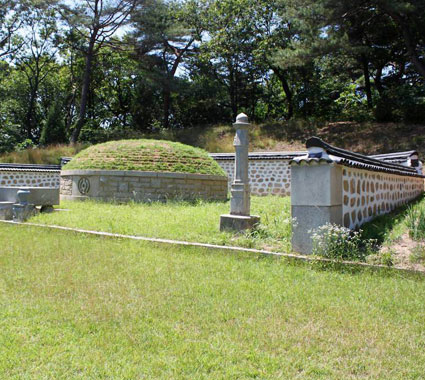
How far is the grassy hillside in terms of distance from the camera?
1981 cm

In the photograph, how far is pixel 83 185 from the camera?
12375 millimetres

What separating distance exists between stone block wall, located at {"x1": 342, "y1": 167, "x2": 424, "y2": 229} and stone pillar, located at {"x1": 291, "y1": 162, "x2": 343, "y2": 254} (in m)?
0.39

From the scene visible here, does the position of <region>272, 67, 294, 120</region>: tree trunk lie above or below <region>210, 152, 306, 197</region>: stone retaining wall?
above

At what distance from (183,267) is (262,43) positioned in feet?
78.3

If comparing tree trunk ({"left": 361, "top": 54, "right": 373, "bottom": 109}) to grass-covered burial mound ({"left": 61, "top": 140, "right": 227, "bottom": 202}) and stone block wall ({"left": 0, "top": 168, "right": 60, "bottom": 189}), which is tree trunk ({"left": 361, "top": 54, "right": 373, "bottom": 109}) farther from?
stone block wall ({"left": 0, "top": 168, "right": 60, "bottom": 189})

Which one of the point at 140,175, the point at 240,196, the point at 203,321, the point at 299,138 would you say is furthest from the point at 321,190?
the point at 299,138

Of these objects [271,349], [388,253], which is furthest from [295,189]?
[271,349]

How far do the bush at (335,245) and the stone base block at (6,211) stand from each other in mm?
7381

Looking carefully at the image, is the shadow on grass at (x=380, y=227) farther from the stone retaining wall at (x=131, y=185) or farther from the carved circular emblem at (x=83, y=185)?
the carved circular emblem at (x=83, y=185)

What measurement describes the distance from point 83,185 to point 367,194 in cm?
884

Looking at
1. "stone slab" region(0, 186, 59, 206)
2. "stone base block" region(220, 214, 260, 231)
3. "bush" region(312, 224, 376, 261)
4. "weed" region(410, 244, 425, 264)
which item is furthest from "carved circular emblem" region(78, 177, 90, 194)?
"weed" region(410, 244, 425, 264)

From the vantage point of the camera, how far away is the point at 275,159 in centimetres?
1680

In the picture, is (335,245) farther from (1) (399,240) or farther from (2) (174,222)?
(2) (174,222)

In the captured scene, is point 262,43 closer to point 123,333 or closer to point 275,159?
point 275,159
